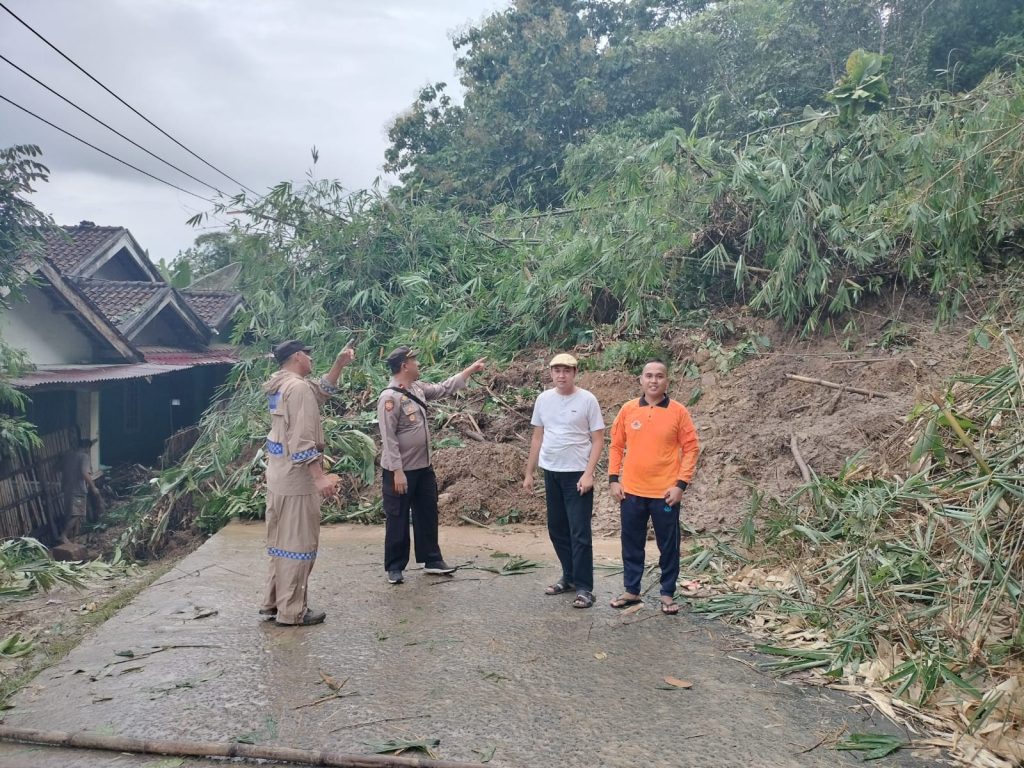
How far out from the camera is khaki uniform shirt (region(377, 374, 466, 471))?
5367mm

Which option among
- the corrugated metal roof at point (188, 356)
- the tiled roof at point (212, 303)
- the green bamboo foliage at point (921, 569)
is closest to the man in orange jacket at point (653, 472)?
the green bamboo foliage at point (921, 569)

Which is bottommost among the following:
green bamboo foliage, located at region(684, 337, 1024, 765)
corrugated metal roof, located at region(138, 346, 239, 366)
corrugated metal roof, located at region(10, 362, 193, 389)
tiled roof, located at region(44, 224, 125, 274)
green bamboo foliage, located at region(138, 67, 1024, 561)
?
green bamboo foliage, located at region(684, 337, 1024, 765)

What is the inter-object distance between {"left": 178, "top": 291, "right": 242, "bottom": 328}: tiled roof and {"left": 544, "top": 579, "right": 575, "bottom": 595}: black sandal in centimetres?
1555

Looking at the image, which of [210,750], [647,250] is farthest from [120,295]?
[210,750]

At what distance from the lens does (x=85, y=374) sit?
1156 centimetres

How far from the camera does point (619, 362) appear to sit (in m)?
9.66

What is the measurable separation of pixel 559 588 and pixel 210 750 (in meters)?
2.61

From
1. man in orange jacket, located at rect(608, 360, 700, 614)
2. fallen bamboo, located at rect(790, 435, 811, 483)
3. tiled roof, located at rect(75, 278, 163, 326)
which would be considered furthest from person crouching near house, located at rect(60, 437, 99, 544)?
fallen bamboo, located at rect(790, 435, 811, 483)

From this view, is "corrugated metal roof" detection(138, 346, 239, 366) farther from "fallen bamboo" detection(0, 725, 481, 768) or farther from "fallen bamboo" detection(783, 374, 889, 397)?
"fallen bamboo" detection(0, 725, 481, 768)

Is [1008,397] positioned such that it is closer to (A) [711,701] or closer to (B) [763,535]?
(B) [763,535]

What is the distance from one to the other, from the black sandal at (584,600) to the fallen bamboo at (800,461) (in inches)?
94.4

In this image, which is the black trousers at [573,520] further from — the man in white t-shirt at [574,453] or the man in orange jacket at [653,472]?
the man in orange jacket at [653,472]

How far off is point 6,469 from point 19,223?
317cm

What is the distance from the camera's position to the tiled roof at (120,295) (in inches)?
629
